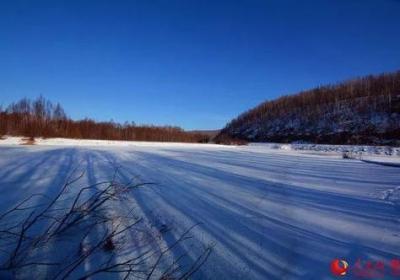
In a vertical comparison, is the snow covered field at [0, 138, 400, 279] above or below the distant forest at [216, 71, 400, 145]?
below

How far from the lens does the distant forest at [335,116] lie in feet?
109

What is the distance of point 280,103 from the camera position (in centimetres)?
5409

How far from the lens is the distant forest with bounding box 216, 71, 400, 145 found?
33.1 m

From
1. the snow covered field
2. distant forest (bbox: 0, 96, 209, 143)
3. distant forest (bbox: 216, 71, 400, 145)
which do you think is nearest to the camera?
the snow covered field

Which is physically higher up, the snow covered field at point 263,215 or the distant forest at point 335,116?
the distant forest at point 335,116

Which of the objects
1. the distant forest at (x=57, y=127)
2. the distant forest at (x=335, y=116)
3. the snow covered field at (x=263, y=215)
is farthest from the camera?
the distant forest at (x=335, y=116)

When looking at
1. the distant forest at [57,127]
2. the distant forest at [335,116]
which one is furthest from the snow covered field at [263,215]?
the distant forest at [335,116]

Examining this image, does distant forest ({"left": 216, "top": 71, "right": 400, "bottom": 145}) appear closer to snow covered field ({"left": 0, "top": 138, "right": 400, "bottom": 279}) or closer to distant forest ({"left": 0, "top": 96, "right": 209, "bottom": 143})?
distant forest ({"left": 0, "top": 96, "right": 209, "bottom": 143})

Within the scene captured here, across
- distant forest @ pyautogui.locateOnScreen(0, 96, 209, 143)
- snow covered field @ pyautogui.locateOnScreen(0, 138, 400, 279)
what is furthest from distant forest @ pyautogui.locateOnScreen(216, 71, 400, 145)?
snow covered field @ pyautogui.locateOnScreen(0, 138, 400, 279)

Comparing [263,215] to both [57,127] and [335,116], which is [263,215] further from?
[335,116]

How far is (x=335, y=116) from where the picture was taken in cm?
3950

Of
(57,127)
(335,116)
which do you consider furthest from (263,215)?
(335,116)

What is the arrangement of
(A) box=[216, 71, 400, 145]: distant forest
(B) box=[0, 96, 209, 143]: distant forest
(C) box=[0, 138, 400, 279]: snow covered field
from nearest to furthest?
(C) box=[0, 138, 400, 279]: snow covered field → (B) box=[0, 96, 209, 143]: distant forest → (A) box=[216, 71, 400, 145]: distant forest

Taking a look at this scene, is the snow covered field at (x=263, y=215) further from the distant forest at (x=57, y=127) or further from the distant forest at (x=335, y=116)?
the distant forest at (x=335, y=116)
